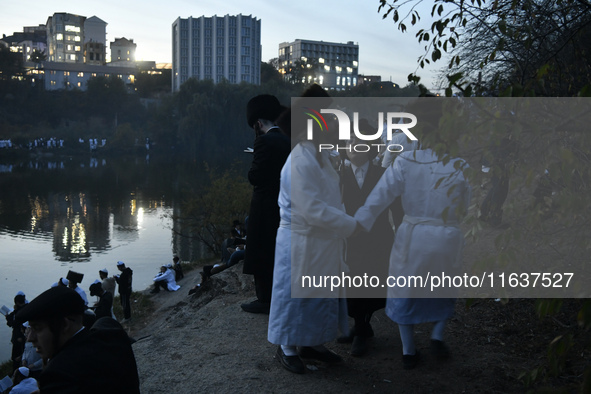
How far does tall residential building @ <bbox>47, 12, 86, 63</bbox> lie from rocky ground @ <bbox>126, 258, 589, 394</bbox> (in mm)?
150982

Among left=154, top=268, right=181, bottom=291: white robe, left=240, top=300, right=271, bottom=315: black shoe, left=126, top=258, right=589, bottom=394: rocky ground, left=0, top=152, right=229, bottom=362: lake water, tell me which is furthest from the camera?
left=0, top=152, right=229, bottom=362: lake water

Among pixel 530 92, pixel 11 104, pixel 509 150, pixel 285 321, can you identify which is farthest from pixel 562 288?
pixel 11 104

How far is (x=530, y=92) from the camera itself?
200cm

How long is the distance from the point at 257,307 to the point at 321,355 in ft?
6.23

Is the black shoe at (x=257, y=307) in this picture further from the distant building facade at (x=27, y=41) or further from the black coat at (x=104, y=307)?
the distant building facade at (x=27, y=41)

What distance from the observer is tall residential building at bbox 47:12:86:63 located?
14188 centimetres

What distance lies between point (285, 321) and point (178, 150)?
81.9 metres

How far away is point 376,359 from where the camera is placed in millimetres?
4602

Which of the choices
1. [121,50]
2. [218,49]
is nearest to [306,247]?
[218,49]

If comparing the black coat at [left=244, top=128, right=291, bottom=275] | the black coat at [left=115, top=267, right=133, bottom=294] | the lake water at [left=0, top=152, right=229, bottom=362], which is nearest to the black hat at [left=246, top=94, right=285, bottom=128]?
the black coat at [left=244, top=128, right=291, bottom=275]

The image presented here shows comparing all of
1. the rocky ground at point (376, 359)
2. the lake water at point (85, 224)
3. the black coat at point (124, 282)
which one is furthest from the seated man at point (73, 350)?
the lake water at point (85, 224)

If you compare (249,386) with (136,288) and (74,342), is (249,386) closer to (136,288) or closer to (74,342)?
(74,342)

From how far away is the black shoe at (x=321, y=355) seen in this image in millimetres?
4344

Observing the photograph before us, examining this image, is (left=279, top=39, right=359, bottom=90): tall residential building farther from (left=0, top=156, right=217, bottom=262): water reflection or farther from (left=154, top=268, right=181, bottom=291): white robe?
(left=154, top=268, right=181, bottom=291): white robe
